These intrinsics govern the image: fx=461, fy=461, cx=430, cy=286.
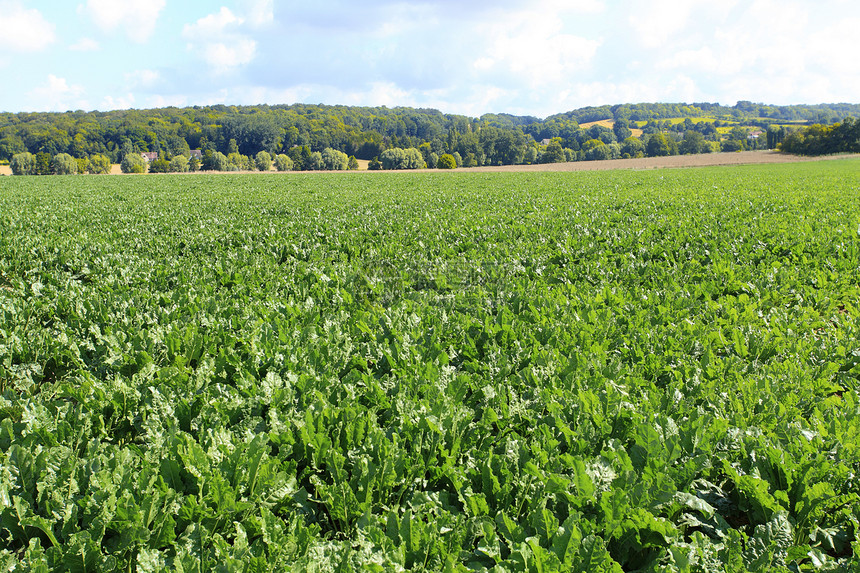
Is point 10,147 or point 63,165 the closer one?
point 63,165

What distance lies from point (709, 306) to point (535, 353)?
3065mm

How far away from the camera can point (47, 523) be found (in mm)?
2213

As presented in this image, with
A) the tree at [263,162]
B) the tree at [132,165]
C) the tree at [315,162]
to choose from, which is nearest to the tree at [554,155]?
the tree at [315,162]

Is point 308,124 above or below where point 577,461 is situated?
above

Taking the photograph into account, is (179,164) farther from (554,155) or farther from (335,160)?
(554,155)

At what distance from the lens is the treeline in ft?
266

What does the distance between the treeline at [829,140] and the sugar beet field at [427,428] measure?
101m

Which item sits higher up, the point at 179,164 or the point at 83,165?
the point at 179,164

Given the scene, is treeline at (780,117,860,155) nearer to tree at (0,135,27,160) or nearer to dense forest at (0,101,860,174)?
dense forest at (0,101,860,174)

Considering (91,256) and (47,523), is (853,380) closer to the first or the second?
(47,523)

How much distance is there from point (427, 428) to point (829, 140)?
10979 centimetres

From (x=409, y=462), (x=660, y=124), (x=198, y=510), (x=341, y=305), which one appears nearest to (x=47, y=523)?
(x=198, y=510)

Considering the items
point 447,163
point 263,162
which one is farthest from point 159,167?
point 447,163

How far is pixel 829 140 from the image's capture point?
269 ft
